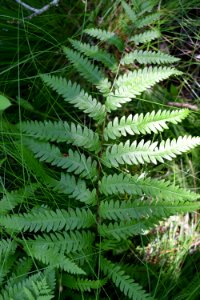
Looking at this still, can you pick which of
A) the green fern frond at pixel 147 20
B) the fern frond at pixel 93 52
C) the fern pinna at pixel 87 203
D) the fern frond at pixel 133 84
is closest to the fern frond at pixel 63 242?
the fern pinna at pixel 87 203

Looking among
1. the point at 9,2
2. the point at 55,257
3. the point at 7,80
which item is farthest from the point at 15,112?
the point at 55,257

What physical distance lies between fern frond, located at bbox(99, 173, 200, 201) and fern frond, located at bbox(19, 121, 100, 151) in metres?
0.20

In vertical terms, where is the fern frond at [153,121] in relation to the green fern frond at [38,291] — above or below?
above

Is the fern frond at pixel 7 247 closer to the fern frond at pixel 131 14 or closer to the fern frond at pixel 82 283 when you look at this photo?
the fern frond at pixel 82 283

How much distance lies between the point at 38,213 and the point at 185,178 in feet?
3.04

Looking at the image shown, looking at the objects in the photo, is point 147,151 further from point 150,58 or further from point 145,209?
point 150,58

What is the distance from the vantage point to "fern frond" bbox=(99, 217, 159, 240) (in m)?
2.03

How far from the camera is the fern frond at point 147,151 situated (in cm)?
207

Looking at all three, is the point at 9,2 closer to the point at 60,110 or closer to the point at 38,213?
the point at 60,110

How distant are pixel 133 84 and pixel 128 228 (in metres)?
0.73

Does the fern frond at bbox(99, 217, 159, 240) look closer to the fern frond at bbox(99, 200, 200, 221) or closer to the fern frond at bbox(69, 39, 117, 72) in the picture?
the fern frond at bbox(99, 200, 200, 221)

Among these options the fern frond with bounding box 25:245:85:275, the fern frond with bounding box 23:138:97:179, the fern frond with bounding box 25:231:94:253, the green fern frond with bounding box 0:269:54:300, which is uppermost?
the fern frond with bounding box 23:138:97:179

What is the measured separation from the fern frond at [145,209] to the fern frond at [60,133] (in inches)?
12.4

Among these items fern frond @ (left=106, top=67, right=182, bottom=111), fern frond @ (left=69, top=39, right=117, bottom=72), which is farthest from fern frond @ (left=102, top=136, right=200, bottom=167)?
fern frond @ (left=69, top=39, right=117, bottom=72)
